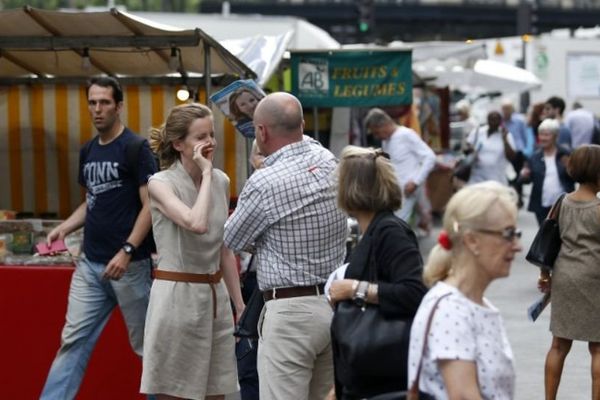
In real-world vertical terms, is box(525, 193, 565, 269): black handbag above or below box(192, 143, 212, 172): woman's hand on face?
below

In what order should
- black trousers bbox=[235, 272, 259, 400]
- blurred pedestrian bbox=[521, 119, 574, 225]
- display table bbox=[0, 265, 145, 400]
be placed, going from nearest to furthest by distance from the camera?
black trousers bbox=[235, 272, 259, 400]
display table bbox=[0, 265, 145, 400]
blurred pedestrian bbox=[521, 119, 574, 225]

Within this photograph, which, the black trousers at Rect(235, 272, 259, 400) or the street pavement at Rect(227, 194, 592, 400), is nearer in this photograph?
Answer: the black trousers at Rect(235, 272, 259, 400)

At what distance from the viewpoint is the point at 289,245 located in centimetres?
599

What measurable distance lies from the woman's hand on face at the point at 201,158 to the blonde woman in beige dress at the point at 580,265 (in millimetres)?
2427

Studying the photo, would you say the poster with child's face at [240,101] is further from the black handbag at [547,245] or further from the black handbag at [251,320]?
the black handbag at [251,320]

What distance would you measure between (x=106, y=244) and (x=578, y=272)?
2683mm

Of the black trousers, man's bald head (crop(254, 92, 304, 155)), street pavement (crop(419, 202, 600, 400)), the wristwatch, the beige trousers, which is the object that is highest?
man's bald head (crop(254, 92, 304, 155))

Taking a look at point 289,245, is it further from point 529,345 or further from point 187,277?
point 529,345

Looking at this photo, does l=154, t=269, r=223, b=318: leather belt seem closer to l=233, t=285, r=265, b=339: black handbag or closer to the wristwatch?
l=233, t=285, r=265, b=339: black handbag

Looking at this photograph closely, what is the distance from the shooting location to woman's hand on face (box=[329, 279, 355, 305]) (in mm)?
5016

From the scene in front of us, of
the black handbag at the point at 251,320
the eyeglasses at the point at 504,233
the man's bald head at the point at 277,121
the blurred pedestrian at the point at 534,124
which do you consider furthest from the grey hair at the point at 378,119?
the eyeglasses at the point at 504,233

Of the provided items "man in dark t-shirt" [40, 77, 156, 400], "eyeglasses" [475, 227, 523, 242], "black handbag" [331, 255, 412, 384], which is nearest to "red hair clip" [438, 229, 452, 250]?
"eyeglasses" [475, 227, 523, 242]

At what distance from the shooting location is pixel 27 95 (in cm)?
1107

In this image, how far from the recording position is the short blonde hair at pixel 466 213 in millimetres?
4270
